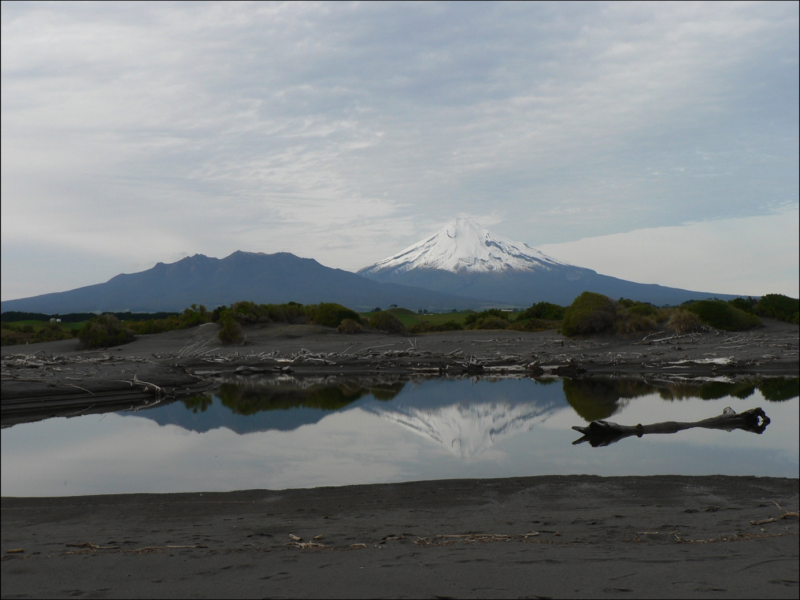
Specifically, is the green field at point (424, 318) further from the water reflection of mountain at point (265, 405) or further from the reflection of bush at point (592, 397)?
the reflection of bush at point (592, 397)

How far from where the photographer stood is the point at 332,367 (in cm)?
2545

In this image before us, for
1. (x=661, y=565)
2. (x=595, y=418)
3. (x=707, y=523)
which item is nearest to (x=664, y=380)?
(x=595, y=418)

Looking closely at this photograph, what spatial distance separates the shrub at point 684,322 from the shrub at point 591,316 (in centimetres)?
301

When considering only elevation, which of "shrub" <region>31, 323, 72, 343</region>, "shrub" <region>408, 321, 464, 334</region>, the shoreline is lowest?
the shoreline

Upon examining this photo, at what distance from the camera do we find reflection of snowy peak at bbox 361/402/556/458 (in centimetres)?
1220

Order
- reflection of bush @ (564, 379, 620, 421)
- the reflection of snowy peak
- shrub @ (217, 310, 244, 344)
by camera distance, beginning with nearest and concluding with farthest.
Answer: the reflection of snowy peak, reflection of bush @ (564, 379, 620, 421), shrub @ (217, 310, 244, 344)

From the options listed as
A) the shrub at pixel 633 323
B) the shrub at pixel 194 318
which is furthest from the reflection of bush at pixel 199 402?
the shrub at pixel 633 323

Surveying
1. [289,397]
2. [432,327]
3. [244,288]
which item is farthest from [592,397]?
[244,288]

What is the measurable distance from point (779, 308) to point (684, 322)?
10218 millimetres

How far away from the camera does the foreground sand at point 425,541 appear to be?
4.25 metres

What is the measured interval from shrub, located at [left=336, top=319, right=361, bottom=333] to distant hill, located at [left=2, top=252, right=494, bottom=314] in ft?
194

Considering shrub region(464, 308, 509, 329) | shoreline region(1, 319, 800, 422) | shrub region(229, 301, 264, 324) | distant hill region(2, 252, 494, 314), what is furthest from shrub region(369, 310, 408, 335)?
distant hill region(2, 252, 494, 314)

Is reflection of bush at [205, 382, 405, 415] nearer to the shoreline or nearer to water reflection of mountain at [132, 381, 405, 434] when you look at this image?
water reflection of mountain at [132, 381, 405, 434]

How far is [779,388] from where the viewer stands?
18000 mm
